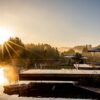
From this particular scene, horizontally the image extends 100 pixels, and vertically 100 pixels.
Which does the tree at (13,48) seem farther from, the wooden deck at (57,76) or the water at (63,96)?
the water at (63,96)

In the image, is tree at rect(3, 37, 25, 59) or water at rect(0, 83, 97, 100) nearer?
water at rect(0, 83, 97, 100)

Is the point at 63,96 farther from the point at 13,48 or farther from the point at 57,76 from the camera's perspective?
the point at 13,48

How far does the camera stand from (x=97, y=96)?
9789mm

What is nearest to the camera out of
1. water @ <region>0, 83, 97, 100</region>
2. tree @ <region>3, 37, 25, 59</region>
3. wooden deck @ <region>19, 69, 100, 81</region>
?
water @ <region>0, 83, 97, 100</region>

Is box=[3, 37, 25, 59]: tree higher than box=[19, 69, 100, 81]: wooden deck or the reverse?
higher

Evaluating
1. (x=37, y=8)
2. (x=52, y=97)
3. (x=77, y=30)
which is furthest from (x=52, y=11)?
(x=52, y=97)

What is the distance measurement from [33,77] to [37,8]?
234 inches

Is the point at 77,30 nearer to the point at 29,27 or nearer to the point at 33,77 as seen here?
the point at 29,27

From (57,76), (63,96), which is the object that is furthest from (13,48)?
(63,96)

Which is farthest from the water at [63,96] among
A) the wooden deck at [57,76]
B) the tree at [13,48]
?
the tree at [13,48]

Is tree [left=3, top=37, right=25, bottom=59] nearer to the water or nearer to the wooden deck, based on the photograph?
the wooden deck

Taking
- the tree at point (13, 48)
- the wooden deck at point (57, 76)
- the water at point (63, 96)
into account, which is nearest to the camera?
the water at point (63, 96)

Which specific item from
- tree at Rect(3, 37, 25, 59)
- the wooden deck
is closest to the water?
the wooden deck

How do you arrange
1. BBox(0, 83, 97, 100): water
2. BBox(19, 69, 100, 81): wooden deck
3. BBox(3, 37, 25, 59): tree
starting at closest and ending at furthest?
BBox(0, 83, 97, 100): water → BBox(19, 69, 100, 81): wooden deck → BBox(3, 37, 25, 59): tree
